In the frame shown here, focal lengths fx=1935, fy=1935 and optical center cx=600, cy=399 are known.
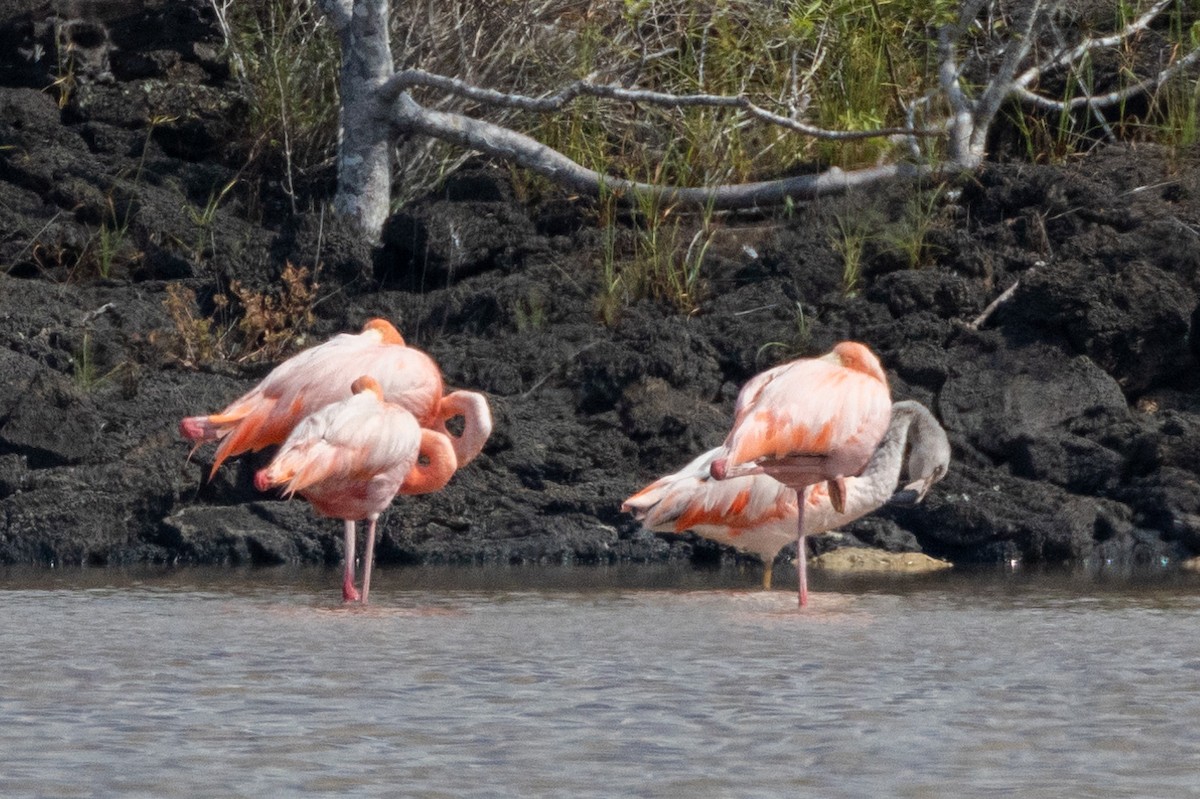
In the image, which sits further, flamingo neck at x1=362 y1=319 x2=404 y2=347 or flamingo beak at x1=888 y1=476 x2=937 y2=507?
flamingo beak at x1=888 y1=476 x2=937 y2=507

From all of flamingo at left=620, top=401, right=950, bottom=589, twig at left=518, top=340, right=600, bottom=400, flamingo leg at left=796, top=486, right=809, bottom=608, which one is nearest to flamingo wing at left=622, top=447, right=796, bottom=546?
flamingo at left=620, top=401, right=950, bottom=589

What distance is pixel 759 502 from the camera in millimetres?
6727

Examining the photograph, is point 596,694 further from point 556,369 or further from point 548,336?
point 548,336

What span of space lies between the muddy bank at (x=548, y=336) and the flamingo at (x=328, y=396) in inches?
48.1

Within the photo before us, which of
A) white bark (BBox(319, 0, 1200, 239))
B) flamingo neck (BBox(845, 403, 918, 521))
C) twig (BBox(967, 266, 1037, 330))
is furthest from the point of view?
white bark (BBox(319, 0, 1200, 239))

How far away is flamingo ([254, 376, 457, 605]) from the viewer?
578 cm

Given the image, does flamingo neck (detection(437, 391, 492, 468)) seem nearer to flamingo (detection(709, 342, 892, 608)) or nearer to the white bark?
flamingo (detection(709, 342, 892, 608))

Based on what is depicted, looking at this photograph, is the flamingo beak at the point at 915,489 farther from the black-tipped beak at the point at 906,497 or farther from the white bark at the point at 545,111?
the white bark at the point at 545,111

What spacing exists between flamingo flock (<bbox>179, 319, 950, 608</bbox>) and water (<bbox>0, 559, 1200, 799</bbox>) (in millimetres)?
389

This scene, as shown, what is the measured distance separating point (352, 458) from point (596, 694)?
227cm

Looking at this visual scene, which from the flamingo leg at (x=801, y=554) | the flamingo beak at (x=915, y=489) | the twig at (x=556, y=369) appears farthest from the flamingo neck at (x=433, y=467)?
the twig at (x=556, y=369)

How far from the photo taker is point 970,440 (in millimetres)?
8445

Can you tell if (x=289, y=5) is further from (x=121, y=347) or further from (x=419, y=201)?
(x=121, y=347)

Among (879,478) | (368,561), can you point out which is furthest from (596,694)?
(879,478)
